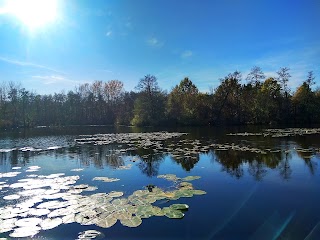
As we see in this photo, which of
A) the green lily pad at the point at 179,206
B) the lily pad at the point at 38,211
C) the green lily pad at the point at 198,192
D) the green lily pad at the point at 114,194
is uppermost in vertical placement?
the green lily pad at the point at 114,194

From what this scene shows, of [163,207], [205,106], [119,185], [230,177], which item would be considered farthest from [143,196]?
[205,106]

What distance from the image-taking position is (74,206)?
6.55m

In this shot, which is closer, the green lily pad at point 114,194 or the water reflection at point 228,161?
the green lily pad at point 114,194

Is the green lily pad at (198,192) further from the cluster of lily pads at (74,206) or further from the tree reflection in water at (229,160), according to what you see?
the tree reflection in water at (229,160)

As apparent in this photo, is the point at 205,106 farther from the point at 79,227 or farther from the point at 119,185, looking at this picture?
the point at 79,227

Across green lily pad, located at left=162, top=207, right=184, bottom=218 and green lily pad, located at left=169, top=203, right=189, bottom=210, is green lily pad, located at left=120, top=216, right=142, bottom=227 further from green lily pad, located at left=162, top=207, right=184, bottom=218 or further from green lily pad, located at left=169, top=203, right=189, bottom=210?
green lily pad, located at left=169, top=203, right=189, bottom=210

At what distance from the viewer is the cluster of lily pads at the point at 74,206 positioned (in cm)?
547

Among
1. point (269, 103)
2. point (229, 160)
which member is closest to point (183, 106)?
point (269, 103)

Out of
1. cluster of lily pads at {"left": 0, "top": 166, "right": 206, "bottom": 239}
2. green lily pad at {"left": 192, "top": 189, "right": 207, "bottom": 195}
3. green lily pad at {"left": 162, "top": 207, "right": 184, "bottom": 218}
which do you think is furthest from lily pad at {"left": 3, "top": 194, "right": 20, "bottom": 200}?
green lily pad at {"left": 192, "top": 189, "right": 207, "bottom": 195}

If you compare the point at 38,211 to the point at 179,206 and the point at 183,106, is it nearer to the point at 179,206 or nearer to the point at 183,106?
the point at 179,206

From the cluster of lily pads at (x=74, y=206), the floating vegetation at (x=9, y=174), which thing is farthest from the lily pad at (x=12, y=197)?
the floating vegetation at (x=9, y=174)

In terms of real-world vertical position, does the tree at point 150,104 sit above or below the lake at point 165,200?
A: above

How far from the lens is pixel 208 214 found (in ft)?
19.7

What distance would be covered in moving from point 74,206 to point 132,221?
1.92 m
